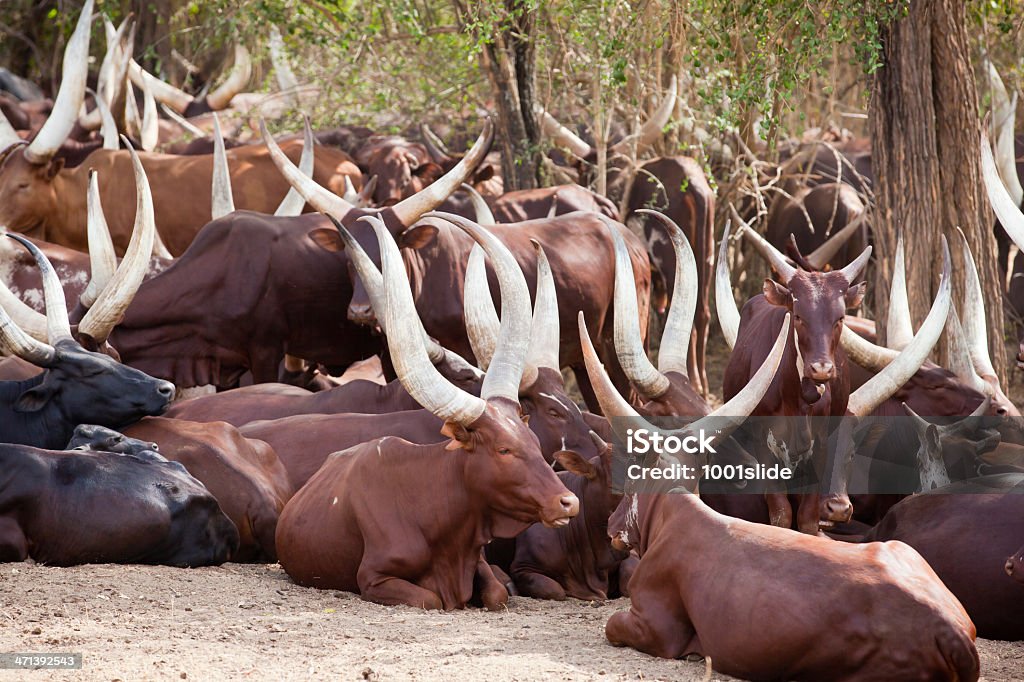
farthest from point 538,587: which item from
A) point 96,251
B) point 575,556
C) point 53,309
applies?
point 96,251

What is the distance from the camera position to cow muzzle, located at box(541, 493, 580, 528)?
552 centimetres

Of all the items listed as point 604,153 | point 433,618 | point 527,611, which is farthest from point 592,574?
point 604,153

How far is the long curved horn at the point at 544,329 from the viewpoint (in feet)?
22.9

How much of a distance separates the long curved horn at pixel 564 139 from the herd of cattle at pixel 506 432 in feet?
5.42

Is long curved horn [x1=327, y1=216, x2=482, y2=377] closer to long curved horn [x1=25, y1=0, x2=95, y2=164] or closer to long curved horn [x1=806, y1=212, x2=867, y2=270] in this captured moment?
long curved horn [x1=25, y1=0, x2=95, y2=164]

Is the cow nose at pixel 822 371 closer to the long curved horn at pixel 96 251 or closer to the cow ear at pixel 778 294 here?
the cow ear at pixel 778 294

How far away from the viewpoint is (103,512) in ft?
19.4

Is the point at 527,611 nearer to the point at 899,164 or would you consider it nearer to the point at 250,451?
the point at 250,451

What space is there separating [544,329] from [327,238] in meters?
1.74

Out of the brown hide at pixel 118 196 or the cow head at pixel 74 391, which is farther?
the brown hide at pixel 118 196

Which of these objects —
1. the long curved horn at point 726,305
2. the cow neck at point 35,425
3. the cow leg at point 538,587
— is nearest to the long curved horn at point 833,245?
the long curved horn at point 726,305

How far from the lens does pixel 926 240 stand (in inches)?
321

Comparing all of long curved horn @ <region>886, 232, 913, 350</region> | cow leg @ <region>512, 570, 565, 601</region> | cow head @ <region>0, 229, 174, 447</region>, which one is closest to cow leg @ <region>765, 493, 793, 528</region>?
cow leg @ <region>512, 570, 565, 601</region>

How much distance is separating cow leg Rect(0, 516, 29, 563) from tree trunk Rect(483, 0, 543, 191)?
17.3 feet
